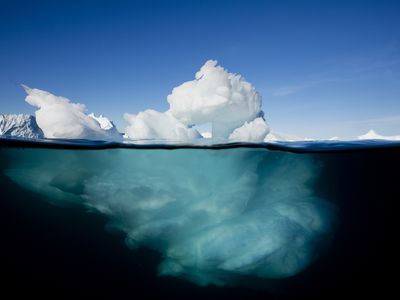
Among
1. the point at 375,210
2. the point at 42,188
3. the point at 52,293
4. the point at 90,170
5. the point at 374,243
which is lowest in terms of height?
the point at 52,293

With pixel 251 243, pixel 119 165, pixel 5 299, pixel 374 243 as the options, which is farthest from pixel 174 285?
pixel 374 243

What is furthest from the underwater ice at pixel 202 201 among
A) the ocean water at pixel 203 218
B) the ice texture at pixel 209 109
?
the ice texture at pixel 209 109

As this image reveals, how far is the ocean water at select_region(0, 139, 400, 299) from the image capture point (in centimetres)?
881

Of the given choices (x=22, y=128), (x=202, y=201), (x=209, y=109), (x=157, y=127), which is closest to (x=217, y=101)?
(x=209, y=109)

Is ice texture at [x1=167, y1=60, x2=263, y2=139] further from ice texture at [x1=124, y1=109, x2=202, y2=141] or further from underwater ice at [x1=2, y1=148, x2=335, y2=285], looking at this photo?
underwater ice at [x1=2, y1=148, x2=335, y2=285]

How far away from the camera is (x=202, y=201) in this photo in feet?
33.3

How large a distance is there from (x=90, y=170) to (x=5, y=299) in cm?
825

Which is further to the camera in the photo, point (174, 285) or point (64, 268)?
point (64, 268)

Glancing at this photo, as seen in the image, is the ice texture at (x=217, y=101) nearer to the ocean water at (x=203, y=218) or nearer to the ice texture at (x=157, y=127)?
the ice texture at (x=157, y=127)

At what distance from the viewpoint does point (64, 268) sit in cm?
1472

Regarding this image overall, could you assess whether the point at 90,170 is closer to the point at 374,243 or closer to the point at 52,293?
the point at 52,293

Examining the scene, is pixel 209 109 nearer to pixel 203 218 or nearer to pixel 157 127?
pixel 157 127

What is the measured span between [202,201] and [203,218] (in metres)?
0.82

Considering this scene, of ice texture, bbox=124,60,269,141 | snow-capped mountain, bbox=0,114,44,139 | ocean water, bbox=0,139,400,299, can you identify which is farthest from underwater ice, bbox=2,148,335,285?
snow-capped mountain, bbox=0,114,44,139
